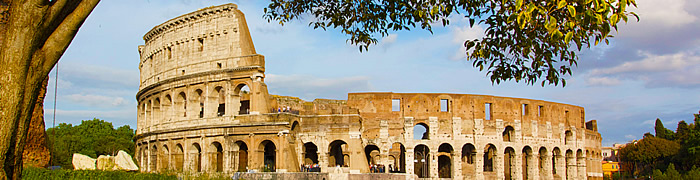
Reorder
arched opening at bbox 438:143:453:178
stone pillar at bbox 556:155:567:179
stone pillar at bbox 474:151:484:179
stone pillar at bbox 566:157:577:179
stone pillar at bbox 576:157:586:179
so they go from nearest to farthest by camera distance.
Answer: stone pillar at bbox 474:151:484:179 → arched opening at bbox 438:143:453:178 → stone pillar at bbox 556:155:567:179 → stone pillar at bbox 566:157:577:179 → stone pillar at bbox 576:157:586:179

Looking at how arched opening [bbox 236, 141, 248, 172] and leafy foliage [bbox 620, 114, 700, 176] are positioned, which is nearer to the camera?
arched opening [bbox 236, 141, 248, 172]

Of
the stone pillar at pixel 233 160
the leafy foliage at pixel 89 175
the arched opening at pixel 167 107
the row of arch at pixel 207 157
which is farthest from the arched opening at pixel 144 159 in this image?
the leafy foliage at pixel 89 175

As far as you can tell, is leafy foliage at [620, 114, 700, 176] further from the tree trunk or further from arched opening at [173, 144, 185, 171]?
the tree trunk

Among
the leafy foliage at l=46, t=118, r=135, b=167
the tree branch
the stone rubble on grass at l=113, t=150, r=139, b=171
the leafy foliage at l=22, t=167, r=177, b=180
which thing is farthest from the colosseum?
the tree branch

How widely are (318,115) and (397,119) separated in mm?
5640

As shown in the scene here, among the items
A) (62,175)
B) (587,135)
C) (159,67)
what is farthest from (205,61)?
(587,135)

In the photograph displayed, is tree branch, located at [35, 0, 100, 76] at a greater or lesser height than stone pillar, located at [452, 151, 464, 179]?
greater

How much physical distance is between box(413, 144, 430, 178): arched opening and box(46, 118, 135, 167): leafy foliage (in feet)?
Result: 90.5

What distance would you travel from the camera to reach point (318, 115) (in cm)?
3612

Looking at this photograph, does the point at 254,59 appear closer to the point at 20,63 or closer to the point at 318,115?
the point at 318,115

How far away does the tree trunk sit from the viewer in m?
Result: 6.03

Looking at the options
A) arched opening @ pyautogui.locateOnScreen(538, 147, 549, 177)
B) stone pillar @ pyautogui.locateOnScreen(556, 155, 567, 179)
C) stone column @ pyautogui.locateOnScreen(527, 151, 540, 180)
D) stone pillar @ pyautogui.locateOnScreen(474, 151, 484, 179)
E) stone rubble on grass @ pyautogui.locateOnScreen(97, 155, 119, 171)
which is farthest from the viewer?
stone pillar @ pyautogui.locateOnScreen(556, 155, 567, 179)

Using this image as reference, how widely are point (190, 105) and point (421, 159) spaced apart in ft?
50.9

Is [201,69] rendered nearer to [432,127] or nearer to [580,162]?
[432,127]
